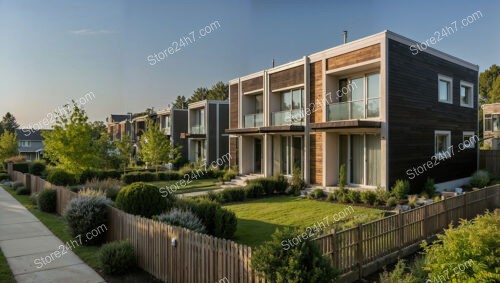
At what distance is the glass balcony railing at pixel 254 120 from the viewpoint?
70.2 feet

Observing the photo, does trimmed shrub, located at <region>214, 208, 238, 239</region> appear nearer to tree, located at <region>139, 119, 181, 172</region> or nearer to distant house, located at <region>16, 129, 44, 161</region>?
tree, located at <region>139, 119, 181, 172</region>


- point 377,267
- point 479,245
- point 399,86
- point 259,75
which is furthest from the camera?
point 259,75

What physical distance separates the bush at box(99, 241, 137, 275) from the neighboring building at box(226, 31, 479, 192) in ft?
34.5

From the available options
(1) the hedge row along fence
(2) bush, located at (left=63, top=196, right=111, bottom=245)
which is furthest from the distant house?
(1) the hedge row along fence

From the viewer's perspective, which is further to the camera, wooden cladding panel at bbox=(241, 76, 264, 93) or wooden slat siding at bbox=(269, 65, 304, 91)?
wooden cladding panel at bbox=(241, 76, 264, 93)

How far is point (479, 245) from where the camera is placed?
4.65 m

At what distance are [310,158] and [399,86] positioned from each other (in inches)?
221

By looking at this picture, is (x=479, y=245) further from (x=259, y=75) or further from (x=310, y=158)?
(x=259, y=75)

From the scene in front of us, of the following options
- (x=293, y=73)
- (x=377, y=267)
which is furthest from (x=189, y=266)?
(x=293, y=73)

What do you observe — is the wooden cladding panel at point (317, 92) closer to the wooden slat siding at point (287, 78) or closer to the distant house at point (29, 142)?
the wooden slat siding at point (287, 78)

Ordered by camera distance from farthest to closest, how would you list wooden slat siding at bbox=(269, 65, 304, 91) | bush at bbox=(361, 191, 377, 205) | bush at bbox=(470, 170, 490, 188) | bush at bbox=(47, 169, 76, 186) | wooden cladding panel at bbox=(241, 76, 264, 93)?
wooden cladding panel at bbox=(241, 76, 264, 93)
wooden slat siding at bbox=(269, 65, 304, 91)
bush at bbox=(470, 170, 490, 188)
bush at bbox=(47, 169, 76, 186)
bush at bbox=(361, 191, 377, 205)

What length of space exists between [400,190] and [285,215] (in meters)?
5.04

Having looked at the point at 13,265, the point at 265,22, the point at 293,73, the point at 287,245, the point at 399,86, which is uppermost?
the point at 265,22

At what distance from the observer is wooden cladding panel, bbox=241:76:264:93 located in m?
21.4
